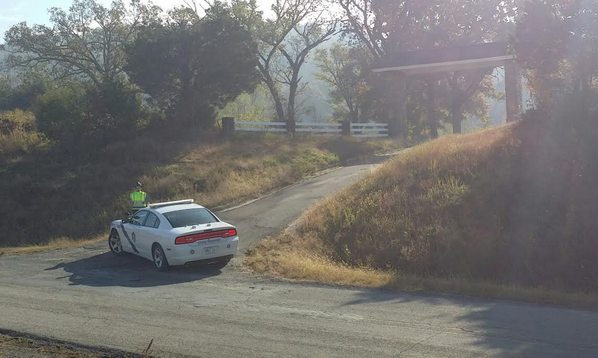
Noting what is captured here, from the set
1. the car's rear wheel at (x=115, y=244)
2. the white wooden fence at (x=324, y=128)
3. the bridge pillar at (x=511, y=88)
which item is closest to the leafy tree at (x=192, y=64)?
the white wooden fence at (x=324, y=128)

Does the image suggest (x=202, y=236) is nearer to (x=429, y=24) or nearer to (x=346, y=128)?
(x=346, y=128)

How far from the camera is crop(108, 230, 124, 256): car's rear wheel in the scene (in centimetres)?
1669

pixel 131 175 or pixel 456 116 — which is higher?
pixel 456 116

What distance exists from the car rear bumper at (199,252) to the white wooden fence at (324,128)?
71.4 ft

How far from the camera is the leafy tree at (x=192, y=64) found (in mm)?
34312

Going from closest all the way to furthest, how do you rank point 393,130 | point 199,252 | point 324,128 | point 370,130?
point 199,252, point 324,128, point 370,130, point 393,130

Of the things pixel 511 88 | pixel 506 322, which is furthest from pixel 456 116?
pixel 506 322

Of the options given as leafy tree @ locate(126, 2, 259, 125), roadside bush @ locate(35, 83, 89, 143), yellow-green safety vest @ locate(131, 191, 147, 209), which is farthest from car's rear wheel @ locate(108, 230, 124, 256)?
leafy tree @ locate(126, 2, 259, 125)

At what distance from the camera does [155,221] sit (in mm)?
14961

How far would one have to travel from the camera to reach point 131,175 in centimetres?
2775

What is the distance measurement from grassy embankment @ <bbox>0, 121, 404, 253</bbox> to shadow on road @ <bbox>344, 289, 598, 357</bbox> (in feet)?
42.6

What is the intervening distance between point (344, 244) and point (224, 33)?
21.9m

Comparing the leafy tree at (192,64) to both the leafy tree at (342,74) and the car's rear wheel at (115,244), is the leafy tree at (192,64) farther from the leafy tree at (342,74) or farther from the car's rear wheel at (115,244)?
the leafy tree at (342,74)

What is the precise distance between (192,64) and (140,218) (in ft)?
68.4
